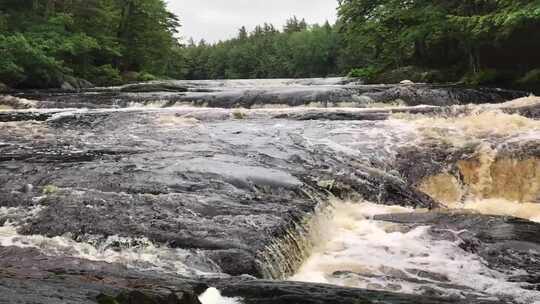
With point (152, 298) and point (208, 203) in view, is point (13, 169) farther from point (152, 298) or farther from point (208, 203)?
point (152, 298)

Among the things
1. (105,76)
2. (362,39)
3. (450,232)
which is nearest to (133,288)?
(450,232)

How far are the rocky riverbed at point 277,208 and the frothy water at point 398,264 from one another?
0.08 feet

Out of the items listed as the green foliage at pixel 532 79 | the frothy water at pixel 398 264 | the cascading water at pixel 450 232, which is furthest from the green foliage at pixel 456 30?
the frothy water at pixel 398 264

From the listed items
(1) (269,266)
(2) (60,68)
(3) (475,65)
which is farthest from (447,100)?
(2) (60,68)

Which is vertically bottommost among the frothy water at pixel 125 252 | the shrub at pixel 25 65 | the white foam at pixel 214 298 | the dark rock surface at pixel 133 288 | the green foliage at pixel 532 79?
the frothy water at pixel 125 252

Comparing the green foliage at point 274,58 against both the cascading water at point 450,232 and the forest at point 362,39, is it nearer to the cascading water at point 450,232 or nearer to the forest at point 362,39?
the forest at point 362,39

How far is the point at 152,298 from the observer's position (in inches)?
125

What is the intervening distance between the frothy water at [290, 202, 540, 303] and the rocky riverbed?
2cm

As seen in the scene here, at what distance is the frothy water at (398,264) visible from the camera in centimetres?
481

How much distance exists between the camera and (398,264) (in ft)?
17.9

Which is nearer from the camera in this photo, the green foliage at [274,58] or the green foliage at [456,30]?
the green foliage at [456,30]

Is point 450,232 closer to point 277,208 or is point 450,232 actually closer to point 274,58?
point 277,208

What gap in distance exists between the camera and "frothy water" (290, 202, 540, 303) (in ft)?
15.8

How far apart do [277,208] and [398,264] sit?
5.11 feet
